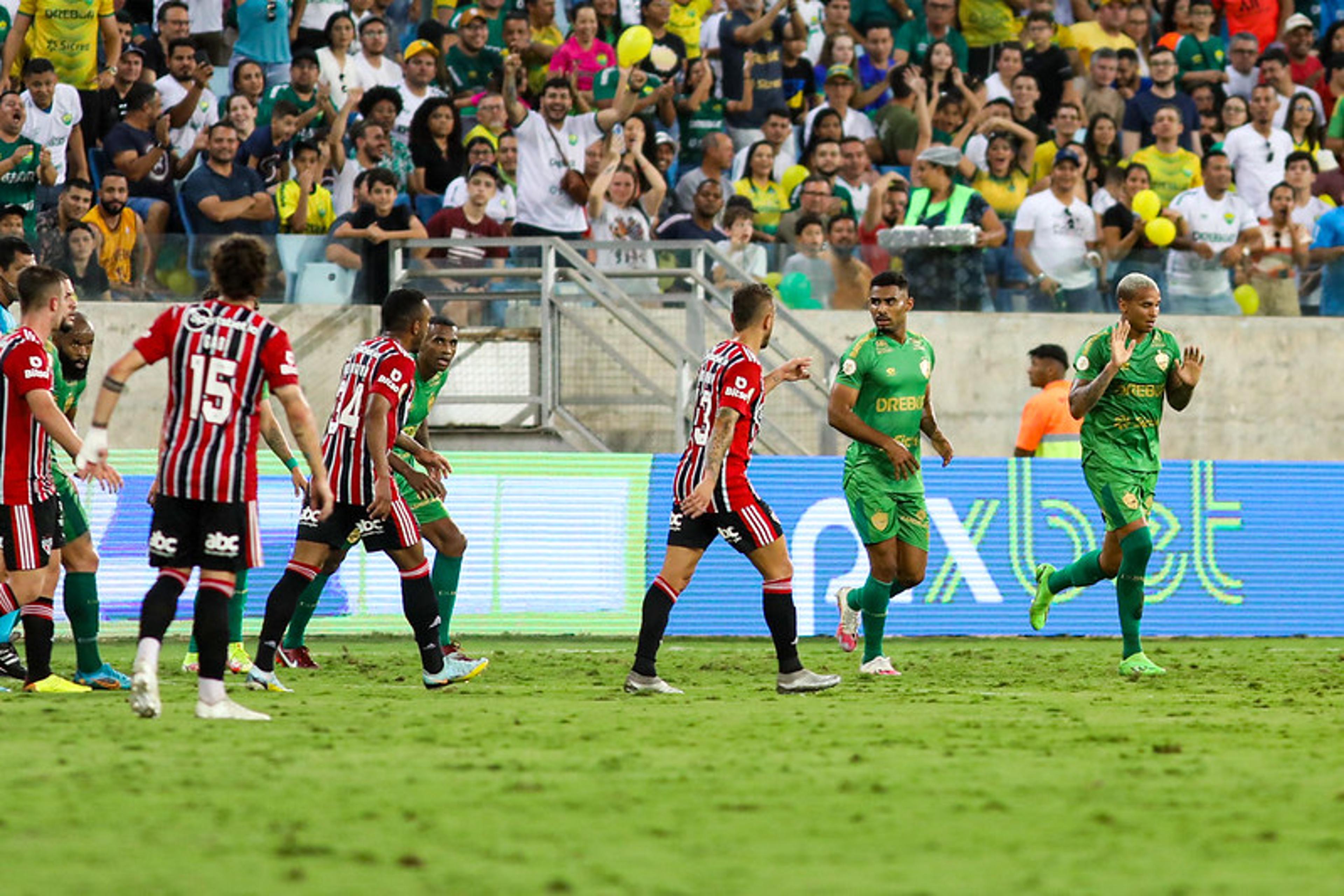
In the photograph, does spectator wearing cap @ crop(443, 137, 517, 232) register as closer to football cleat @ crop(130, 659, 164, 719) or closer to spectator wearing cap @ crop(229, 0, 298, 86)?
spectator wearing cap @ crop(229, 0, 298, 86)

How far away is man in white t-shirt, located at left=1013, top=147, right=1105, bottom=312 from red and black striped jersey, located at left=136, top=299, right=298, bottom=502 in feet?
38.3

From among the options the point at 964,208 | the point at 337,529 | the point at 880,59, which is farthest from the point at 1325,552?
the point at 337,529

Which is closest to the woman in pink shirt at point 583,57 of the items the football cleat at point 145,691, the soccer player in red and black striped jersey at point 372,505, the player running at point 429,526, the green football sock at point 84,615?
the player running at point 429,526

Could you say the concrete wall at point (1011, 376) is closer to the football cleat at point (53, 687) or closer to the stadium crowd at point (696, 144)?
the stadium crowd at point (696, 144)

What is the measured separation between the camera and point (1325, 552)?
1730 centimetres

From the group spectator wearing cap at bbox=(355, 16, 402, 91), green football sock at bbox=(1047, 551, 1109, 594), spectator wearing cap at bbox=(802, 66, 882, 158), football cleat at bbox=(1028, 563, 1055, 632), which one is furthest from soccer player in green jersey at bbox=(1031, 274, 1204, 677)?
spectator wearing cap at bbox=(355, 16, 402, 91)

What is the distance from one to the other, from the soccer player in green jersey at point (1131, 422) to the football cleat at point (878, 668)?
4.62 feet

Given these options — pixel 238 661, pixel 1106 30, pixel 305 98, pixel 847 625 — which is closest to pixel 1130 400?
pixel 847 625

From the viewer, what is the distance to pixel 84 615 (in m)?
10.4

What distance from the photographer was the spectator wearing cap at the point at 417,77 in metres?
19.8

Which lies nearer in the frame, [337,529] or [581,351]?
[337,529]

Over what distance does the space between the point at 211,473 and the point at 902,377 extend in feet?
15.9

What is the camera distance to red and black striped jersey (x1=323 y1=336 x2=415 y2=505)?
408 inches

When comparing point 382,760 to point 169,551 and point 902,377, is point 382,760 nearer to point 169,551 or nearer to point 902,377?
point 169,551
